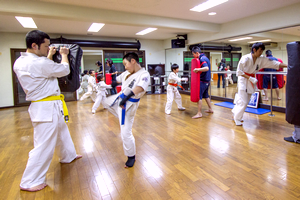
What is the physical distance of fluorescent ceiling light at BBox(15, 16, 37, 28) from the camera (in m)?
5.09

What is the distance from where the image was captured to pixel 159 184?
6.22 ft

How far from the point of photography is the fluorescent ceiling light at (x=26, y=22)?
200 inches

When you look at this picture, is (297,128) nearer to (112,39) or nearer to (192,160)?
(192,160)

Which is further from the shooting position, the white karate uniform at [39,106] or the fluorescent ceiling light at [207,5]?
the fluorescent ceiling light at [207,5]

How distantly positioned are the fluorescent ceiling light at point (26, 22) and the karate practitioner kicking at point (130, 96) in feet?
15.4

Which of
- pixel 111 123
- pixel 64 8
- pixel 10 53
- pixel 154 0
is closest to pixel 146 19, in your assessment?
pixel 154 0

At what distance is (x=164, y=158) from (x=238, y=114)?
1.98 m

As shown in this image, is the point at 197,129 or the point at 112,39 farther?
the point at 112,39

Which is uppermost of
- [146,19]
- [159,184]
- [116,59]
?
[146,19]

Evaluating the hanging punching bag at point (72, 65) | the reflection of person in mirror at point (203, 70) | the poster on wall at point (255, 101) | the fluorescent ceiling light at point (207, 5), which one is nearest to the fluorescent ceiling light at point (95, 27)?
the fluorescent ceiling light at point (207, 5)

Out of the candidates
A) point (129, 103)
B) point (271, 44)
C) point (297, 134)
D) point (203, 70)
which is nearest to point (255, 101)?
point (271, 44)

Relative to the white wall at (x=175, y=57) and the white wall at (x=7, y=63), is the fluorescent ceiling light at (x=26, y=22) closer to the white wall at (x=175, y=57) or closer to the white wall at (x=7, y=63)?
the white wall at (x=7, y=63)

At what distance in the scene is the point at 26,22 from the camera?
5.48 m

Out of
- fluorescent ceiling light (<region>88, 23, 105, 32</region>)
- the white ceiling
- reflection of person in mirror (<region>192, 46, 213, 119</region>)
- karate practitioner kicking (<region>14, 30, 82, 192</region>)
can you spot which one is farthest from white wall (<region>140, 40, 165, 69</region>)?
karate practitioner kicking (<region>14, 30, 82, 192</region>)
